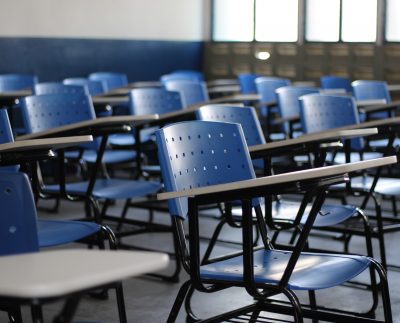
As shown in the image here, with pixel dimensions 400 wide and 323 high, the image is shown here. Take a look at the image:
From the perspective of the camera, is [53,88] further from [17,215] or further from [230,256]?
[17,215]

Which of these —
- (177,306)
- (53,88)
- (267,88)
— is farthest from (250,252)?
(267,88)

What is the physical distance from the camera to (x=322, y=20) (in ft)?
34.3

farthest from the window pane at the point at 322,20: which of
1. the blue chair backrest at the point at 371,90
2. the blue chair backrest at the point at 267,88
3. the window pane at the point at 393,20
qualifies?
the blue chair backrest at the point at 371,90

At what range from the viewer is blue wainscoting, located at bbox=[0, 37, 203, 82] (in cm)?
912

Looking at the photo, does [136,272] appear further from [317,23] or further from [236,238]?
[317,23]

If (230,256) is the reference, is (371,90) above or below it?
above

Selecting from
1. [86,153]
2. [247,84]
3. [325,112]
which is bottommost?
[86,153]

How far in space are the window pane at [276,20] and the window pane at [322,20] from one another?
20 centimetres

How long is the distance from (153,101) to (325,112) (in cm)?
131

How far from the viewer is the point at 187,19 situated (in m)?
11.2

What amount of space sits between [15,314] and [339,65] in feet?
26.2

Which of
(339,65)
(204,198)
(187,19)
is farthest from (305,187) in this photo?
(187,19)

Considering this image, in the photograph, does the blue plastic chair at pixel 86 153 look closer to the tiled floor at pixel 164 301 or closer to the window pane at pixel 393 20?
the tiled floor at pixel 164 301

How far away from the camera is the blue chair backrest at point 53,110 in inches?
188
